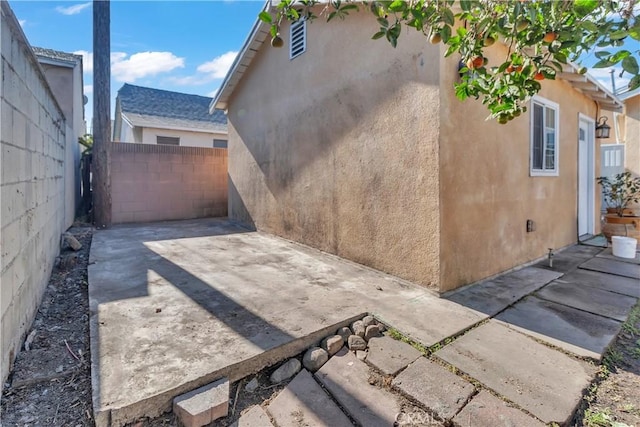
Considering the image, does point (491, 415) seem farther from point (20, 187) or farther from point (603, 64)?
point (20, 187)

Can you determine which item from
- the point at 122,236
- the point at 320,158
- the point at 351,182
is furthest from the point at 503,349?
the point at 122,236

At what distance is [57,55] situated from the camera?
9.56 m

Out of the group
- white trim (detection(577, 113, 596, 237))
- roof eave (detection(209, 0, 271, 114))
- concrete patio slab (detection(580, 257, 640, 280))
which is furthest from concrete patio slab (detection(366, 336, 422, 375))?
white trim (detection(577, 113, 596, 237))

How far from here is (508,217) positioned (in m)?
4.81

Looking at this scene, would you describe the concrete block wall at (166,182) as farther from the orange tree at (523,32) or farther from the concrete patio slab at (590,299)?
the concrete patio slab at (590,299)

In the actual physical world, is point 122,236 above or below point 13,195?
below

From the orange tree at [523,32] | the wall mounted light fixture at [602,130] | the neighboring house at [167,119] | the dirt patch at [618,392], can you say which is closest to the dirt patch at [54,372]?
the orange tree at [523,32]

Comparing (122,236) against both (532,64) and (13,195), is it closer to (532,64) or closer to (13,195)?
(13,195)

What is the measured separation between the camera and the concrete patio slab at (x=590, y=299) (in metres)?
3.44

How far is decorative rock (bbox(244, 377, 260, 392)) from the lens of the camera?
7.42 ft

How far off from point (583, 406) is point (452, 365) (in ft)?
2.64

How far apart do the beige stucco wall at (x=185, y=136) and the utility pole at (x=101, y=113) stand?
500 centimetres

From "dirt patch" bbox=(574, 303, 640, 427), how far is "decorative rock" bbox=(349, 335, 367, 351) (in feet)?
4.72

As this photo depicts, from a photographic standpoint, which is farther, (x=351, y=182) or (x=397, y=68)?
(x=351, y=182)
